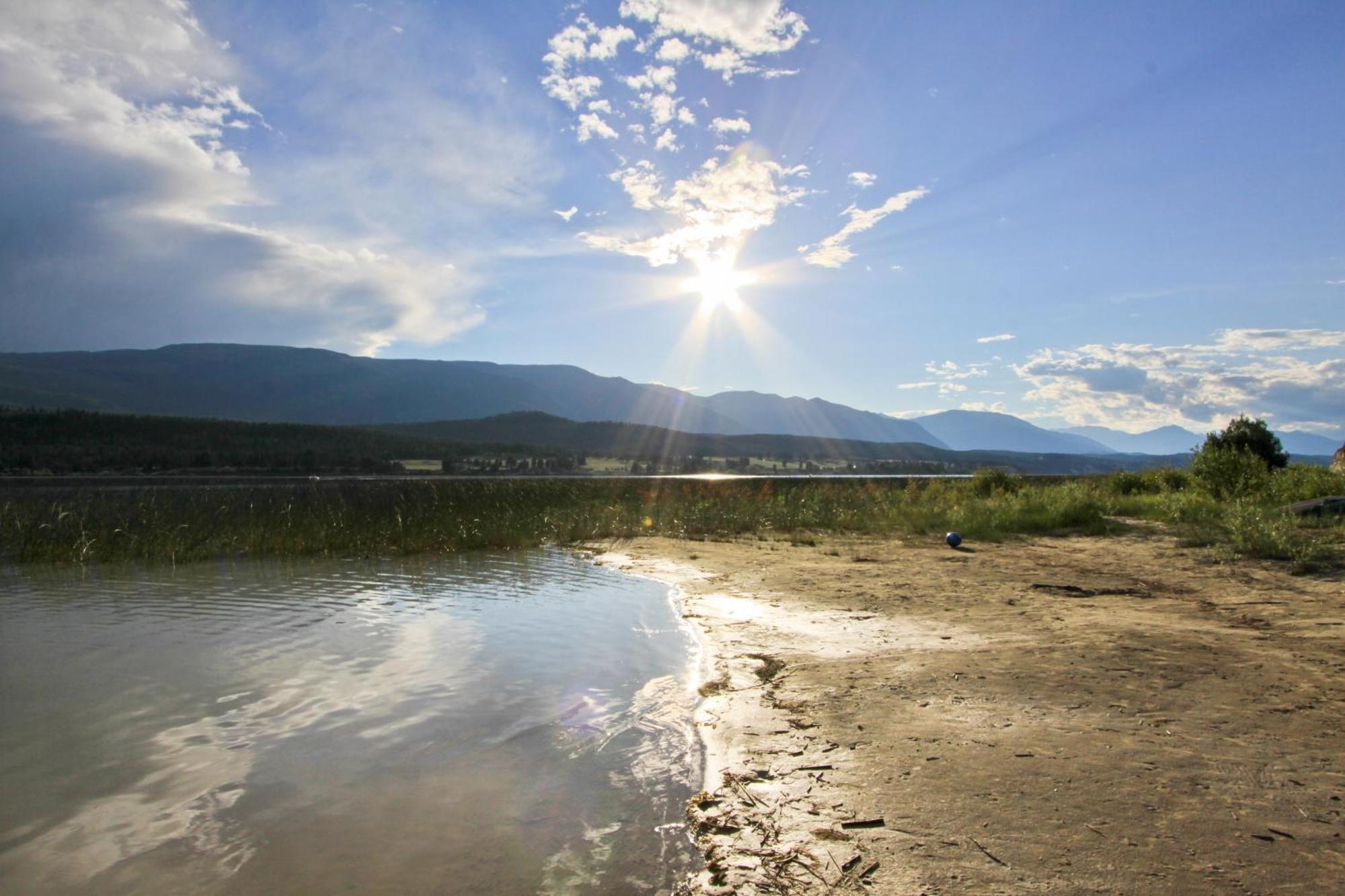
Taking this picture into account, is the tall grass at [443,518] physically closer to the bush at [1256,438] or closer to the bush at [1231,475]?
the bush at [1231,475]

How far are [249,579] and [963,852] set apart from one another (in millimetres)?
13951

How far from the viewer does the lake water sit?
12.7 ft

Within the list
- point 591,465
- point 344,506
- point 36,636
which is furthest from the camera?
point 591,465

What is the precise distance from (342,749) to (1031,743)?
5.13 m

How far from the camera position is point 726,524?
24.2m

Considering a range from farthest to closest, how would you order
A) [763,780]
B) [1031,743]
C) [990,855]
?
[1031,743] → [763,780] → [990,855]

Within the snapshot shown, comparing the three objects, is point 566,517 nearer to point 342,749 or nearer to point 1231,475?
point 342,749

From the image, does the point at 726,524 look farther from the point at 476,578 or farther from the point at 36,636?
the point at 36,636

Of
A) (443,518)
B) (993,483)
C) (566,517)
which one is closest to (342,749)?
(443,518)

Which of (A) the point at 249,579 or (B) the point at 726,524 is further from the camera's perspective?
(B) the point at 726,524

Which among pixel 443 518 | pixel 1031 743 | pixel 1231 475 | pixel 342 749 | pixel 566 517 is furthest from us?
pixel 566 517

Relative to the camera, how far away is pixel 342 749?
18.2 ft

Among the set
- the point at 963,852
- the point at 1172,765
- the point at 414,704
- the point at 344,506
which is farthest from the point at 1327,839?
the point at 344,506

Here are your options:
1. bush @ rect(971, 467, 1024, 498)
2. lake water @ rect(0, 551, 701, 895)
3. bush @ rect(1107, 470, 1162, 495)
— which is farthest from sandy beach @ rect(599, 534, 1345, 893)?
bush @ rect(1107, 470, 1162, 495)
